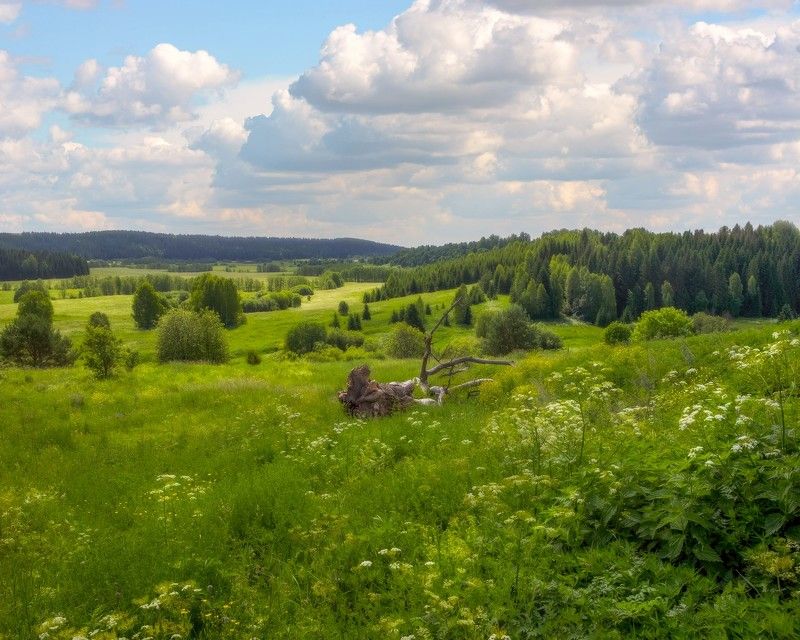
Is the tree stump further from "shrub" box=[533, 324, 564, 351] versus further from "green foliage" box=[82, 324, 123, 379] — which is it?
"shrub" box=[533, 324, 564, 351]

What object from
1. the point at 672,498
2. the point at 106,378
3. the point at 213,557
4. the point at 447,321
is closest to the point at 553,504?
the point at 672,498

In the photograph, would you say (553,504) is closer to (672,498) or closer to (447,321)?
(672,498)

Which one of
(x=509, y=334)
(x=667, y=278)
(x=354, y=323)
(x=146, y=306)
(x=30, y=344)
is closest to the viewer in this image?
(x=30, y=344)

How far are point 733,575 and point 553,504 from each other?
7.19ft

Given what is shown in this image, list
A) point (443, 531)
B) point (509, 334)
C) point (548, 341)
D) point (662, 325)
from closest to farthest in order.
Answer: point (443, 531)
point (662, 325)
point (509, 334)
point (548, 341)

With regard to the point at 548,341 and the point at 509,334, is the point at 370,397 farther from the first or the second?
the point at 548,341

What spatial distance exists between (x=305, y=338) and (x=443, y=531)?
99.2 meters

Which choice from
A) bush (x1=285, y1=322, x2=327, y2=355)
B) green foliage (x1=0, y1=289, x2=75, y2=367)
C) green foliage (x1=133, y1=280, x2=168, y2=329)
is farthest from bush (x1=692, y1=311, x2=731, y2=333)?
green foliage (x1=133, y1=280, x2=168, y2=329)

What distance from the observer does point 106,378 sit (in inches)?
1148

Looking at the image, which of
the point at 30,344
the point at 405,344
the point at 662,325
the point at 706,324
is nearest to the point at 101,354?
the point at 30,344

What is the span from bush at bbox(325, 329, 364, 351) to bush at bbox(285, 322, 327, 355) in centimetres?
166

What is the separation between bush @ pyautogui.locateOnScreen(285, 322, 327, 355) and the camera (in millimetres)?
104438

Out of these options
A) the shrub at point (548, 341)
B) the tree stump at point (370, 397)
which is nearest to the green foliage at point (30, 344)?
the tree stump at point (370, 397)

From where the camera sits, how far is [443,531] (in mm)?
8656
